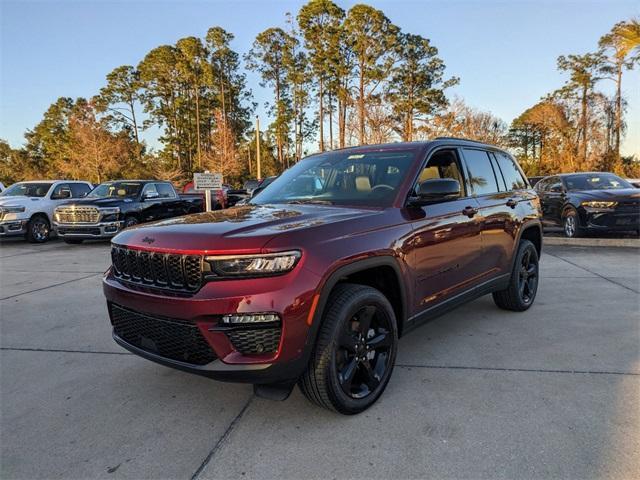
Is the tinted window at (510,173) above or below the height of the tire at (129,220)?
above

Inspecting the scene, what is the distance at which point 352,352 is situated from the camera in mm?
2711

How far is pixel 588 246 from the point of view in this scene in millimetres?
9570

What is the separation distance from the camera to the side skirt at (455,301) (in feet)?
10.4

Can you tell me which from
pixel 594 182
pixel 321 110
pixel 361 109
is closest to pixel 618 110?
pixel 361 109

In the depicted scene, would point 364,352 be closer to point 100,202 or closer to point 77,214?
point 100,202

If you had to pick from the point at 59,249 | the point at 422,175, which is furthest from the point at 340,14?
the point at 422,175

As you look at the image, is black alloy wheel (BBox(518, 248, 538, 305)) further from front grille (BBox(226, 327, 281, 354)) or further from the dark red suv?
front grille (BBox(226, 327, 281, 354))

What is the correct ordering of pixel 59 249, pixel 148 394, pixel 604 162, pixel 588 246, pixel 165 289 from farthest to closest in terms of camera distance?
1. pixel 604 162
2. pixel 59 249
3. pixel 588 246
4. pixel 148 394
5. pixel 165 289

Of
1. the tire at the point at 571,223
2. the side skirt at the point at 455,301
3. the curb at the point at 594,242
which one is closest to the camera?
the side skirt at the point at 455,301

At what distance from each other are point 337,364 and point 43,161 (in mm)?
61578

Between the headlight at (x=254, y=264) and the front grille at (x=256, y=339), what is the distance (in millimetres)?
296

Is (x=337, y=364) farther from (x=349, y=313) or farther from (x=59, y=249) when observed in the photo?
(x=59, y=249)

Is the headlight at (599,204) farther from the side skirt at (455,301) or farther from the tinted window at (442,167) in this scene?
the tinted window at (442,167)

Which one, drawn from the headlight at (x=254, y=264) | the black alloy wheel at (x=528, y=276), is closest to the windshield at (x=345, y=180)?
the headlight at (x=254, y=264)
